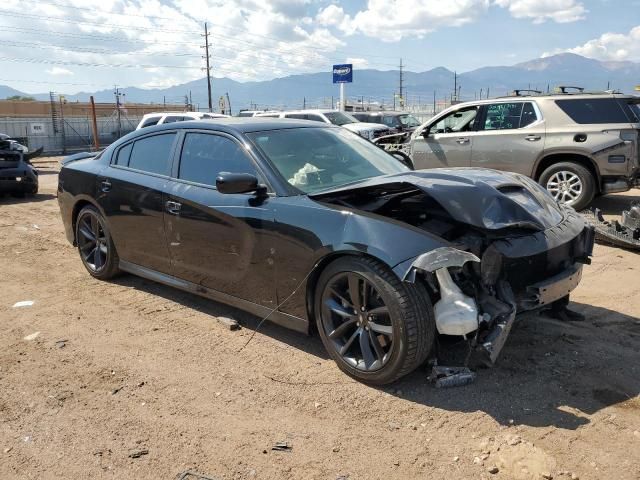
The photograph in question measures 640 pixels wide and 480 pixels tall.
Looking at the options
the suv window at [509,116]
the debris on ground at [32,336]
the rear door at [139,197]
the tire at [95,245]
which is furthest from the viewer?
the suv window at [509,116]

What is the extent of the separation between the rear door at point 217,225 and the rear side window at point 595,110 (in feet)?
21.9

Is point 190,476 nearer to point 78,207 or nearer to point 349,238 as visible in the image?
point 349,238

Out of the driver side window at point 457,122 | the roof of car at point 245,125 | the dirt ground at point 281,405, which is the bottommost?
the dirt ground at point 281,405

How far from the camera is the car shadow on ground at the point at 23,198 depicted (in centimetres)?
1188

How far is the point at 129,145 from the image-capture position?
536cm

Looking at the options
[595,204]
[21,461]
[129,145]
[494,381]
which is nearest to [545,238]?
[494,381]

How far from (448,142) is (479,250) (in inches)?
279

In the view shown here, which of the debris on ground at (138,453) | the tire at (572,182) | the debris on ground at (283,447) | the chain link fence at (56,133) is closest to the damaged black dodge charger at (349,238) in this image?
the debris on ground at (283,447)

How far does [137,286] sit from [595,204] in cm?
818

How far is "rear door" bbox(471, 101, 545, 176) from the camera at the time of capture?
9.19 metres

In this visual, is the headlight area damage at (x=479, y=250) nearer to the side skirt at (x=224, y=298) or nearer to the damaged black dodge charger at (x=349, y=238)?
the damaged black dodge charger at (x=349, y=238)

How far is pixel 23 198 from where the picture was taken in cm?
1234

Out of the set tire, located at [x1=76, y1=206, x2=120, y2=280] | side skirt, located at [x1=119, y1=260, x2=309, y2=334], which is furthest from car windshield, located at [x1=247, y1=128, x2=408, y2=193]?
tire, located at [x1=76, y1=206, x2=120, y2=280]

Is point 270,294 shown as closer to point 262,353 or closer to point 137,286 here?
point 262,353
